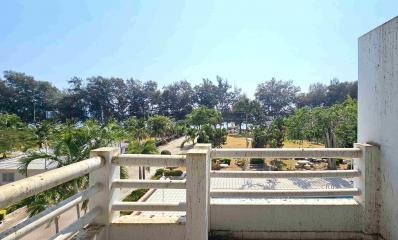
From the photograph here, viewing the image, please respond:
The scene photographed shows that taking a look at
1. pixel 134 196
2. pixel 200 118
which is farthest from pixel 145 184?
Answer: pixel 200 118

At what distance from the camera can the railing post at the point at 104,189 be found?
2967 millimetres

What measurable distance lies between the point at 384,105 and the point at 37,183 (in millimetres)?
2972

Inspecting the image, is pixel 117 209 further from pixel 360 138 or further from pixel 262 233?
pixel 360 138

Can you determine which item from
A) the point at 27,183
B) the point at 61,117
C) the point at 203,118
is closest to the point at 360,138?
the point at 27,183

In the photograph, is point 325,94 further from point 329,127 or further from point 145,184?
point 145,184

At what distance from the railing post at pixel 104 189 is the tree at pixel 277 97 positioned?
7306 cm

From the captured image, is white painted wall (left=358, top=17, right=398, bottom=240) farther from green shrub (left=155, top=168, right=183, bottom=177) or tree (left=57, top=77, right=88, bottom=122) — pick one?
tree (left=57, top=77, right=88, bottom=122)

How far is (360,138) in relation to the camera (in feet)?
12.3

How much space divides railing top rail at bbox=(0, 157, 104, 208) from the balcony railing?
0.22 meters

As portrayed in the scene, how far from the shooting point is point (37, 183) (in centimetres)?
188

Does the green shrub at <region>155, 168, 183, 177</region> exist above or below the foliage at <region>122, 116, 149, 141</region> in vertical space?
below

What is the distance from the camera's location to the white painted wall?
116 inches

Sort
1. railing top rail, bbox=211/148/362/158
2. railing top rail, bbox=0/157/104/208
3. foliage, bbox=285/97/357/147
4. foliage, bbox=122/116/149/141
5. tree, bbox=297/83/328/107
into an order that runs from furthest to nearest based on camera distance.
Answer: tree, bbox=297/83/328/107 → foliage, bbox=122/116/149/141 → foliage, bbox=285/97/357/147 → railing top rail, bbox=211/148/362/158 → railing top rail, bbox=0/157/104/208

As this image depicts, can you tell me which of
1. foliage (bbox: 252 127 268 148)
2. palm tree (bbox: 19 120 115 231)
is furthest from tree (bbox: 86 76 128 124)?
palm tree (bbox: 19 120 115 231)
